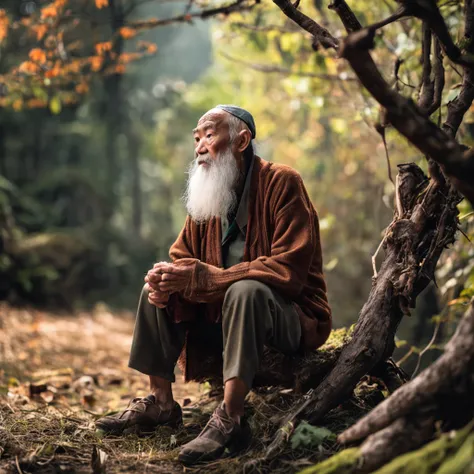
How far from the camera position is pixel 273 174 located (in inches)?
154

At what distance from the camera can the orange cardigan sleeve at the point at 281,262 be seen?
351 cm

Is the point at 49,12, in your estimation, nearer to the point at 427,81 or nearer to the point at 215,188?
the point at 215,188

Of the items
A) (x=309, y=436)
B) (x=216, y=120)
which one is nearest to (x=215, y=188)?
(x=216, y=120)

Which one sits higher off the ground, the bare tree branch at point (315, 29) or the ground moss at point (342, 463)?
the bare tree branch at point (315, 29)

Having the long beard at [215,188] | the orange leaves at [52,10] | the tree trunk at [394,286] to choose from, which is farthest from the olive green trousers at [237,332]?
the orange leaves at [52,10]

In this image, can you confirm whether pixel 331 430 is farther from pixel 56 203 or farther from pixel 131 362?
pixel 56 203

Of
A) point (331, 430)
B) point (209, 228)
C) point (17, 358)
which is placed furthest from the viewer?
point (17, 358)

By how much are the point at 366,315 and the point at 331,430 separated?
728 millimetres

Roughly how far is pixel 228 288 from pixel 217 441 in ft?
2.74

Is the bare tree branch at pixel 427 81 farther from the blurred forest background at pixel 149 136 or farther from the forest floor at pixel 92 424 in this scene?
the forest floor at pixel 92 424

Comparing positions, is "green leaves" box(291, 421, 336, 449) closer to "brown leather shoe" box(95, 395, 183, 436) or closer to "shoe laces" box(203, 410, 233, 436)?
"shoe laces" box(203, 410, 233, 436)

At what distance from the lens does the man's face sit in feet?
13.3

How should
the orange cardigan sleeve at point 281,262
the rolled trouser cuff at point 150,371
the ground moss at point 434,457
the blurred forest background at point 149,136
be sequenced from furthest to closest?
the blurred forest background at point 149,136 < the rolled trouser cuff at point 150,371 < the orange cardigan sleeve at point 281,262 < the ground moss at point 434,457

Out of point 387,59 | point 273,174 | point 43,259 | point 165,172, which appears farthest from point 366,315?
point 165,172
